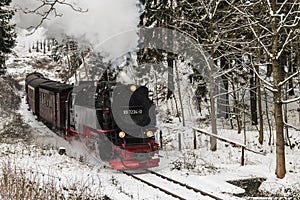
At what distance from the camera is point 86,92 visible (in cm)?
1184

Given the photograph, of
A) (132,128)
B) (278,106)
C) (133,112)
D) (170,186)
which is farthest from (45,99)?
(278,106)

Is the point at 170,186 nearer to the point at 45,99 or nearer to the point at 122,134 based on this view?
the point at 122,134

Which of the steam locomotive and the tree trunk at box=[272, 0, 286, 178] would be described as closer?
the tree trunk at box=[272, 0, 286, 178]

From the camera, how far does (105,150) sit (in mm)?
10734

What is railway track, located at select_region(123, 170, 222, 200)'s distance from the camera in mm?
7949

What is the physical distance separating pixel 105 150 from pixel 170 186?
2.79 metres

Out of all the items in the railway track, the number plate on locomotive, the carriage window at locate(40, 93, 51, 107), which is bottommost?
the railway track

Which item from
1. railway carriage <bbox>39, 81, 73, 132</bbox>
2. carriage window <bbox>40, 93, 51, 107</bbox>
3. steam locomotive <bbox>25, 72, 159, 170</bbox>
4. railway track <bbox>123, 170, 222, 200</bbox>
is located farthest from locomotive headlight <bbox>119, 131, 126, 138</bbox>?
carriage window <bbox>40, 93, 51, 107</bbox>

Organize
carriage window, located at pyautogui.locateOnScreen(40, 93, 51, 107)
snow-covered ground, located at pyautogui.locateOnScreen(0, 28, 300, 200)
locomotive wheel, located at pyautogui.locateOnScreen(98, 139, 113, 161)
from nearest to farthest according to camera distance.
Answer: snow-covered ground, located at pyautogui.locateOnScreen(0, 28, 300, 200)
locomotive wheel, located at pyautogui.locateOnScreen(98, 139, 113, 161)
carriage window, located at pyautogui.locateOnScreen(40, 93, 51, 107)

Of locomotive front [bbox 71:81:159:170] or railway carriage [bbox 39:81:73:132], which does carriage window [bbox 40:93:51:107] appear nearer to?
railway carriage [bbox 39:81:73:132]

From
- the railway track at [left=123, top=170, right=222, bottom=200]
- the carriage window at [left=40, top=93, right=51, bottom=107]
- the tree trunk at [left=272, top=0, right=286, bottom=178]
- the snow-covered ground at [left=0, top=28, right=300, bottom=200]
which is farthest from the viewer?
the carriage window at [left=40, top=93, right=51, bottom=107]

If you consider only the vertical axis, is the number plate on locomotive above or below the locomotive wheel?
above

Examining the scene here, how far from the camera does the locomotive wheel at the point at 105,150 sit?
1062 cm

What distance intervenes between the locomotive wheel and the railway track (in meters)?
0.84
